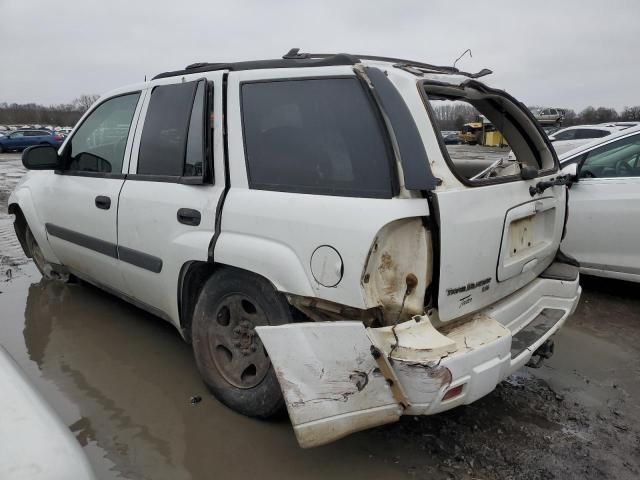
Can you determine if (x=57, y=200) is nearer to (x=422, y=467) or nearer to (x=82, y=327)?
(x=82, y=327)

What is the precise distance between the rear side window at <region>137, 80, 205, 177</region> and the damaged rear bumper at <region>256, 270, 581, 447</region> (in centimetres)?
126

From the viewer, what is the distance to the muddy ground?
2.41 m

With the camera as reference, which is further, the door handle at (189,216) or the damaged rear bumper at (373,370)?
the door handle at (189,216)

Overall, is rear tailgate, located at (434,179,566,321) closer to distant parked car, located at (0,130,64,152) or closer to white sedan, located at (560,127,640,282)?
white sedan, located at (560,127,640,282)

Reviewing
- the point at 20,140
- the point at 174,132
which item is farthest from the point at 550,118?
the point at 174,132

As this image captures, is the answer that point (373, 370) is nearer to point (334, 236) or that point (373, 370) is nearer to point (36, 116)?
point (334, 236)

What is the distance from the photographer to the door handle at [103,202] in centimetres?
346

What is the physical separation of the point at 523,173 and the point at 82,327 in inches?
136

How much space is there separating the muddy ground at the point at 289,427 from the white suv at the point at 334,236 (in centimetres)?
29

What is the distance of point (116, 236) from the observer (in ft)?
11.2

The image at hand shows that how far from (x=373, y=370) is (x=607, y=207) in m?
3.44

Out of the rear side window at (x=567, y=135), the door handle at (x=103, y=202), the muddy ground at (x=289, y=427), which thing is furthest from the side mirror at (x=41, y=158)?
the rear side window at (x=567, y=135)

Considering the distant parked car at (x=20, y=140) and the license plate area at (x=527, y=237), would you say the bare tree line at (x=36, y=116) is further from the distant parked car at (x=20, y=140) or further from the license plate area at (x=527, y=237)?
the license plate area at (x=527, y=237)

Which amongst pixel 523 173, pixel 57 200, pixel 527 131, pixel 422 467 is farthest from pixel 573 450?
pixel 57 200
